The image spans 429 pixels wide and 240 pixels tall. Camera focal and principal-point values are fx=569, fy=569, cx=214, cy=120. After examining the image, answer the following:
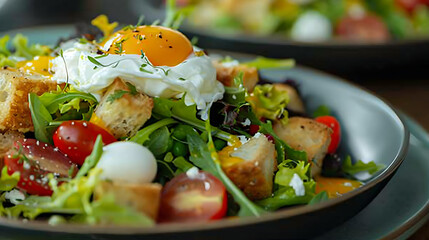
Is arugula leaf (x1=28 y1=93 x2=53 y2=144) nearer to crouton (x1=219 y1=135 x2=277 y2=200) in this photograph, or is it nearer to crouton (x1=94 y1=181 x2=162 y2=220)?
crouton (x1=94 y1=181 x2=162 y2=220)

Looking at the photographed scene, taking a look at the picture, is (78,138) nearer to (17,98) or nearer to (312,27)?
(17,98)

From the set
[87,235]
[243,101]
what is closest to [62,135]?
[87,235]

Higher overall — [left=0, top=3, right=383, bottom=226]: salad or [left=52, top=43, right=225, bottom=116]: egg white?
[left=52, top=43, right=225, bottom=116]: egg white

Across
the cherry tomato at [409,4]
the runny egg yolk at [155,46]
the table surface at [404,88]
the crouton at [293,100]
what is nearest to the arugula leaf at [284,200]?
the runny egg yolk at [155,46]

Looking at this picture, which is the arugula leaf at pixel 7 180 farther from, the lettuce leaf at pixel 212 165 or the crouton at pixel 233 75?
the crouton at pixel 233 75

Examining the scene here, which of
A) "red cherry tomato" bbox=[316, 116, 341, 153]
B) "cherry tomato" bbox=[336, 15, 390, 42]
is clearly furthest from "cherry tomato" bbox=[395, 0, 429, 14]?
"red cherry tomato" bbox=[316, 116, 341, 153]
